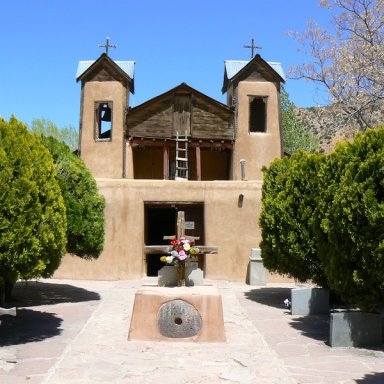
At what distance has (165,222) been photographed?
22.5 meters

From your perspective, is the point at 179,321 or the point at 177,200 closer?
the point at 179,321

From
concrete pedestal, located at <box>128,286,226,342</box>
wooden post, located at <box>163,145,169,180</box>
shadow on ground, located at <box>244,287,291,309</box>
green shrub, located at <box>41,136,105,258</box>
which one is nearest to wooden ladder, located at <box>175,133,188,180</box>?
wooden post, located at <box>163,145,169,180</box>

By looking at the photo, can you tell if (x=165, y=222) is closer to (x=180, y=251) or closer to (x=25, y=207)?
(x=180, y=251)

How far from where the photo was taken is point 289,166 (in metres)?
13.3

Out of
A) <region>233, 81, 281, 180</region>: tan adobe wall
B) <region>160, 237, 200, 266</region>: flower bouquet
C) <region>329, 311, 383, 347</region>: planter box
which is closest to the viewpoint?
<region>329, 311, 383, 347</region>: planter box

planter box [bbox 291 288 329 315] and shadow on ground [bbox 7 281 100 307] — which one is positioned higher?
planter box [bbox 291 288 329 315]

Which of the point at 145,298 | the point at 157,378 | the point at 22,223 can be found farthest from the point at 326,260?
the point at 22,223

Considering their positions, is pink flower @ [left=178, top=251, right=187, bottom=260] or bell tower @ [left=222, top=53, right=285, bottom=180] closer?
pink flower @ [left=178, top=251, right=187, bottom=260]

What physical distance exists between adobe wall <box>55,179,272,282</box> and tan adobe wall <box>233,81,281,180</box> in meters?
5.90

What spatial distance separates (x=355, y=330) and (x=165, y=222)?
14594 millimetres

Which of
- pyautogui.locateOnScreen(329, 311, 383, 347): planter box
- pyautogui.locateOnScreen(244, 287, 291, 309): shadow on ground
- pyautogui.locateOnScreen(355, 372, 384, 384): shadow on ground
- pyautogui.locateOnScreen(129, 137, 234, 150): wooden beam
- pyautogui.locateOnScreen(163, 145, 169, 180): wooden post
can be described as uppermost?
pyautogui.locateOnScreen(129, 137, 234, 150): wooden beam

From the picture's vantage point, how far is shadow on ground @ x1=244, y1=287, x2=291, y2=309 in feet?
43.1

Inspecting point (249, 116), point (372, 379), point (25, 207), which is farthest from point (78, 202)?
point (249, 116)

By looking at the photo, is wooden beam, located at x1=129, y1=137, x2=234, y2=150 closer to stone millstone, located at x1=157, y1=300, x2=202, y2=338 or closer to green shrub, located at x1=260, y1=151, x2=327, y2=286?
green shrub, located at x1=260, y1=151, x2=327, y2=286
